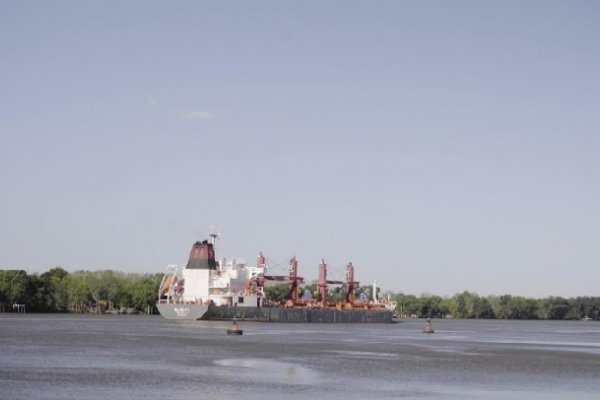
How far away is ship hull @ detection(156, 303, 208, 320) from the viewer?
146 m

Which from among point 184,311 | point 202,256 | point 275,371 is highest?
point 202,256

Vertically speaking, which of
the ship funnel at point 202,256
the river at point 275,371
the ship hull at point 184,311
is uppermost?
A: the ship funnel at point 202,256

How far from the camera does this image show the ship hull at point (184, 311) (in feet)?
478

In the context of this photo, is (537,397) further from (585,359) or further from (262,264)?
(262,264)

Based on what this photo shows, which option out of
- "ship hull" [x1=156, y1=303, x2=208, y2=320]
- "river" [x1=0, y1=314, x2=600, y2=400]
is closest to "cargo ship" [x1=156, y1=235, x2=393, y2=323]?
"ship hull" [x1=156, y1=303, x2=208, y2=320]

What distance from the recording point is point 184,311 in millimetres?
147750

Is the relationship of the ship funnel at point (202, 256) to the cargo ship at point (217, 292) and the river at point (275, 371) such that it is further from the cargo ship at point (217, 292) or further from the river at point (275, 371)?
A: the river at point (275, 371)

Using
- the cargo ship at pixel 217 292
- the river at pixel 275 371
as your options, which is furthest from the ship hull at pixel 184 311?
the river at pixel 275 371

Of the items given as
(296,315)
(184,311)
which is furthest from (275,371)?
(296,315)

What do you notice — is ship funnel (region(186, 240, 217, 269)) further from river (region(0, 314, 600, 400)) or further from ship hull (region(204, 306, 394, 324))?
river (region(0, 314, 600, 400))

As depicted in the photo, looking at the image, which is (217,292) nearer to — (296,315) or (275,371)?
(296,315)

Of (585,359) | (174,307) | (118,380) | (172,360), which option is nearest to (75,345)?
(172,360)

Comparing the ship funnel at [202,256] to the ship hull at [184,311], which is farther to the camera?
the ship funnel at [202,256]

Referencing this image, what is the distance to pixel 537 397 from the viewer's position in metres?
42.7
